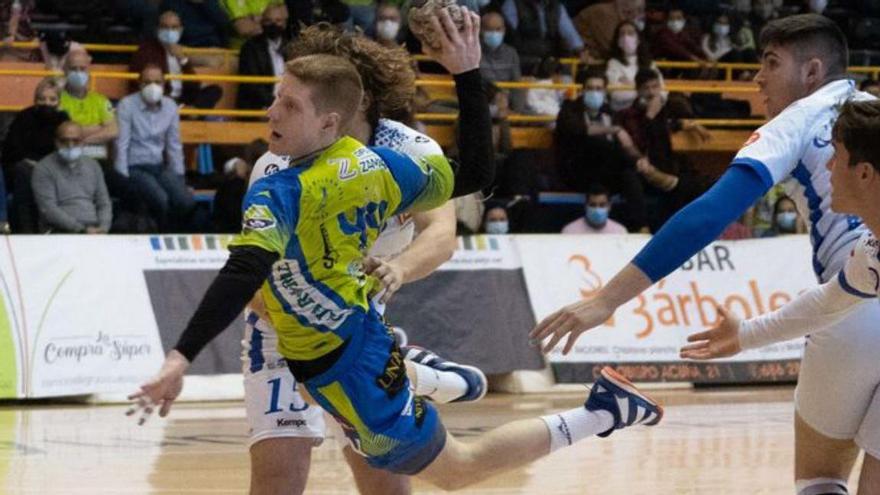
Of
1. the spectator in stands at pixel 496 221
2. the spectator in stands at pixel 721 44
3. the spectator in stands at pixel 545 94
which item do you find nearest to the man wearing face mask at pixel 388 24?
the spectator in stands at pixel 545 94

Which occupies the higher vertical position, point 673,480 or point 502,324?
point 673,480

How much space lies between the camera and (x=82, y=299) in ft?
43.7

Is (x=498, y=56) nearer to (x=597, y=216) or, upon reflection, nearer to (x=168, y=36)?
(x=597, y=216)

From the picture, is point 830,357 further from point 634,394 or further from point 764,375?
point 764,375

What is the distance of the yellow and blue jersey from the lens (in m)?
5.07

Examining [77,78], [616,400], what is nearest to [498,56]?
[77,78]

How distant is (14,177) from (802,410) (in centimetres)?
1024

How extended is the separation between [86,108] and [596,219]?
5.09m

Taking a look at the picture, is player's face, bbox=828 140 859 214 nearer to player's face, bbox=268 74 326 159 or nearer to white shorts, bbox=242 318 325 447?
player's face, bbox=268 74 326 159

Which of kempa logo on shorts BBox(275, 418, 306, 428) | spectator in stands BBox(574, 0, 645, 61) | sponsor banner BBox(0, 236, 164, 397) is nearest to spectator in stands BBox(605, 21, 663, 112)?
spectator in stands BBox(574, 0, 645, 61)

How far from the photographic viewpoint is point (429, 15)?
5.42 m

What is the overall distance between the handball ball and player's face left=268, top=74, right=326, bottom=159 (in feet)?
1.54

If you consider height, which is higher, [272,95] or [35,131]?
[35,131]

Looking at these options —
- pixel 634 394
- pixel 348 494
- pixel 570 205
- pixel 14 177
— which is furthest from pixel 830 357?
pixel 570 205
